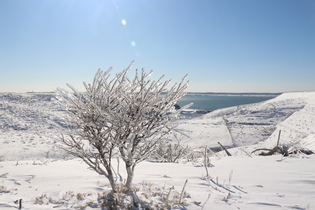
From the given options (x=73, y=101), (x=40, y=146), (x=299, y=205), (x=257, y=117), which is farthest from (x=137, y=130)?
(x=257, y=117)

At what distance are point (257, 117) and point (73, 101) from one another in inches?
1136

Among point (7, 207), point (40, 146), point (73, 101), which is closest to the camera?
point (7, 207)

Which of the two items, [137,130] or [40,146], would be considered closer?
[137,130]

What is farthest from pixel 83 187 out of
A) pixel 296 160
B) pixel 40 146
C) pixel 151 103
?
pixel 40 146

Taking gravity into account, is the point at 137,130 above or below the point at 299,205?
above

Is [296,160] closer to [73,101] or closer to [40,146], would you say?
[73,101]

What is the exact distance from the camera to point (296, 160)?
5574 mm

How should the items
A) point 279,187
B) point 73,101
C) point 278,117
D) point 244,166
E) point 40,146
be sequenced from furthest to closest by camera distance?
point 278,117
point 40,146
point 244,166
point 279,187
point 73,101

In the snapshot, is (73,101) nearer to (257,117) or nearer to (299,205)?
(299,205)

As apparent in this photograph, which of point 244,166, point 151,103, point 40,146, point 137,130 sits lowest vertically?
point 40,146

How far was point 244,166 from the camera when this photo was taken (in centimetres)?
539

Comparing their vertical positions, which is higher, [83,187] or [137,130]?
[137,130]

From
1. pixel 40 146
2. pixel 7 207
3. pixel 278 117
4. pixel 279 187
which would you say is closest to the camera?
pixel 7 207

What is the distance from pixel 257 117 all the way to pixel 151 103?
92.3ft
